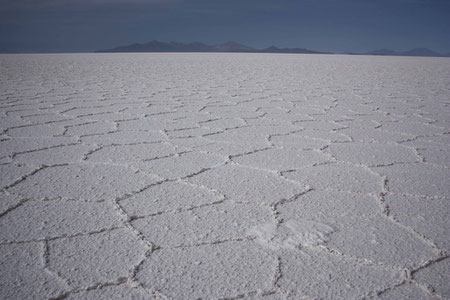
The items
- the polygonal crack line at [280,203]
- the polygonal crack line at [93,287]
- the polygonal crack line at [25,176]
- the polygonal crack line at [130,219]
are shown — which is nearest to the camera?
the polygonal crack line at [93,287]

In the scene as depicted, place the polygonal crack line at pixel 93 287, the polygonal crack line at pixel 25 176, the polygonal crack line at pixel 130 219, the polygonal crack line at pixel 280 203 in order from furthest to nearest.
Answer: the polygonal crack line at pixel 25 176 → the polygonal crack line at pixel 280 203 → the polygonal crack line at pixel 130 219 → the polygonal crack line at pixel 93 287

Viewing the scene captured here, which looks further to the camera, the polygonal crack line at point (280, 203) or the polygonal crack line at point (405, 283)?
the polygonal crack line at point (280, 203)

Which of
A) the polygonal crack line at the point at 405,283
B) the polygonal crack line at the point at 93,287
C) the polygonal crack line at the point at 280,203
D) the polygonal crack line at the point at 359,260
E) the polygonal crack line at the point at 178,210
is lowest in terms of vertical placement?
the polygonal crack line at the point at 178,210

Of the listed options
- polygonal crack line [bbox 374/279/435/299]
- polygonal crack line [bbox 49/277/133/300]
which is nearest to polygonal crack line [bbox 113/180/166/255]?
polygonal crack line [bbox 49/277/133/300]

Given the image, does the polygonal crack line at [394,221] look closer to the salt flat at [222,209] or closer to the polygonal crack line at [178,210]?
the salt flat at [222,209]

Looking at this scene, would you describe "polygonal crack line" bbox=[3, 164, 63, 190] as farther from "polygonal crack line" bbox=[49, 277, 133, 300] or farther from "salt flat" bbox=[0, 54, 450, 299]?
"polygonal crack line" bbox=[49, 277, 133, 300]

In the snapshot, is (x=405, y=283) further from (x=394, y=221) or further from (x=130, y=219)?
(x=130, y=219)

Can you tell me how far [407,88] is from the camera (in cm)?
466

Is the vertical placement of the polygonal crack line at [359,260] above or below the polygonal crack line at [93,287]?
above

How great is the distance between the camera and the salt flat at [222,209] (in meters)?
0.85

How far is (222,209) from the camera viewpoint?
120 centimetres

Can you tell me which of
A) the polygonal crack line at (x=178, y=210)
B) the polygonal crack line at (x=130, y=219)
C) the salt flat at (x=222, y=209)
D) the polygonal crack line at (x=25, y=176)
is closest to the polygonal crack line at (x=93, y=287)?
the salt flat at (x=222, y=209)

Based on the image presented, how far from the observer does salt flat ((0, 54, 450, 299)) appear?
0.85 meters

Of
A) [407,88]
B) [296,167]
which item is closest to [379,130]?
[296,167]
